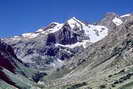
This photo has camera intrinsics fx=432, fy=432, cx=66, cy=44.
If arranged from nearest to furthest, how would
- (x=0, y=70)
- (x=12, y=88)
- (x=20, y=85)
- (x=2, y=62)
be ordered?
(x=12, y=88), (x=0, y=70), (x=20, y=85), (x=2, y=62)

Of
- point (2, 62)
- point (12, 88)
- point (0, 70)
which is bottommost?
point (12, 88)

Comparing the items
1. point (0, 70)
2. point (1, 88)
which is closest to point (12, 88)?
point (1, 88)

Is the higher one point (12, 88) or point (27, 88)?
point (27, 88)

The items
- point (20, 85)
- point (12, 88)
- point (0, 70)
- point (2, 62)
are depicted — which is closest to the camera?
point (12, 88)

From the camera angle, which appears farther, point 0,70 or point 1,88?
point 0,70

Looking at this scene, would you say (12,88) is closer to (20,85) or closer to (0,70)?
(0,70)

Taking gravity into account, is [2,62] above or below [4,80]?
above

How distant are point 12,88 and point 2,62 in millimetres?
31774

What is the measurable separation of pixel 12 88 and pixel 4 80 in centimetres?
659

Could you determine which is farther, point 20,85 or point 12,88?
point 20,85

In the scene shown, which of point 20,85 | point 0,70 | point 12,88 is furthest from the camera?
point 20,85

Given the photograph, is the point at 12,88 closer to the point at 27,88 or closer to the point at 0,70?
the point at 0,70

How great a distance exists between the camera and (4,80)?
99375mm

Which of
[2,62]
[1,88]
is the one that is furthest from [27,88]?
[1,88]
